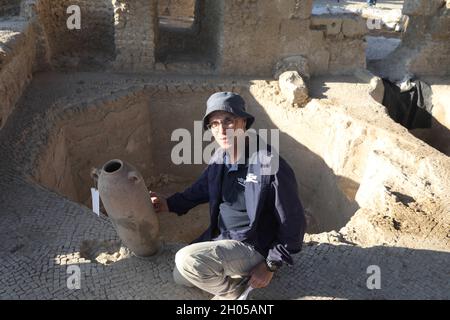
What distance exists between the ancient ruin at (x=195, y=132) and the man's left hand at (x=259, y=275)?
369 mm

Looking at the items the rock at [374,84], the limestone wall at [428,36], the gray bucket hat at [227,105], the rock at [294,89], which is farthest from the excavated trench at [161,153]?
the gray bucket hat at [227,105]

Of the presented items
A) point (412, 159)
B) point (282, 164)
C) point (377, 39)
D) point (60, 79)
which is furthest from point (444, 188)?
point (377, 39)

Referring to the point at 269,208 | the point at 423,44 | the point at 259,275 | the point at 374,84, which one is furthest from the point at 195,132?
the point at 423,44

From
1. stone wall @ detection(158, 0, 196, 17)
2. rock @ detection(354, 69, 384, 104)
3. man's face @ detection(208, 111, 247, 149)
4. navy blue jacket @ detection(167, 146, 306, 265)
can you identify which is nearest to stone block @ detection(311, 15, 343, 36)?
rock @ detection(354, 69, 384, 104)

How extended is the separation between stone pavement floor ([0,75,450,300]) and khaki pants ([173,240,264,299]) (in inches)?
11.5

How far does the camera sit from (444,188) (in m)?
4.56

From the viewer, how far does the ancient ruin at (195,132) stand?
356 cm

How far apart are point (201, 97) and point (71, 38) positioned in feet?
9.07

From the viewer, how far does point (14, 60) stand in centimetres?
566

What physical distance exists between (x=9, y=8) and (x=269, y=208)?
22.5 ft

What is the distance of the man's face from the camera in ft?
9.34

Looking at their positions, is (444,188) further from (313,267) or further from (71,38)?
(71,38)

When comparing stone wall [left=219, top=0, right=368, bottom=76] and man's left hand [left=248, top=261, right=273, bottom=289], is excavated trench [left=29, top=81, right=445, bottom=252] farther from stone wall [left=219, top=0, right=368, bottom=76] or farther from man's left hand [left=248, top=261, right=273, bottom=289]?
man's left hand [left=248, top=261, right=273, bottom=289]

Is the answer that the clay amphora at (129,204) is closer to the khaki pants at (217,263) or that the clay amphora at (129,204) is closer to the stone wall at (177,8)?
the khaki pants at (217,263)
